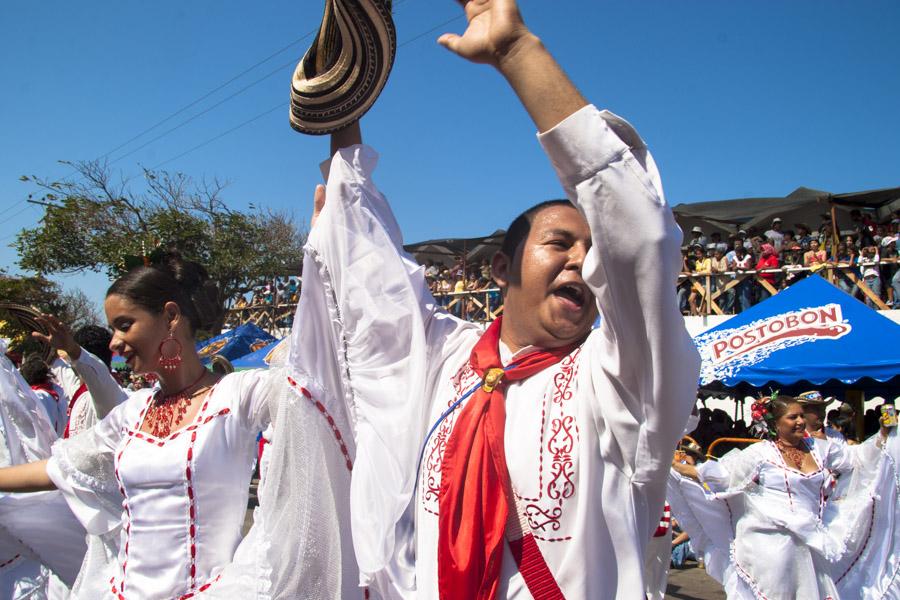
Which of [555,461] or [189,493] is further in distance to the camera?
[189,493]

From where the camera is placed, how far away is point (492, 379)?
1677 millimetres

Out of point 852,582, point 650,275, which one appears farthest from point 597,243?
point 852,582

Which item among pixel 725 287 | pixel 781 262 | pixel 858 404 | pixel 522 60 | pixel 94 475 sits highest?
pixel 781 262

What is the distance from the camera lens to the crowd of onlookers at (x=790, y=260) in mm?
10688

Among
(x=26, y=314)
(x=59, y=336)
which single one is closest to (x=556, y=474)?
(x=59, y=336)

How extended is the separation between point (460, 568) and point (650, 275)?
738mm

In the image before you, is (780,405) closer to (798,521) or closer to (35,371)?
(798,521)

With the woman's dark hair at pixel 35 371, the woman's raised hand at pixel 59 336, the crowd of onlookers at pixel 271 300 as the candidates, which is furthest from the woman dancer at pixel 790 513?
the crowd of onlookers at pixel 271 300

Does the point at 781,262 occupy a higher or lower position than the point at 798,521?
higher

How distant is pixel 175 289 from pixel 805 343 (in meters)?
6.99

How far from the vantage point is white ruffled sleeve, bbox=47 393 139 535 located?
9.16 feet

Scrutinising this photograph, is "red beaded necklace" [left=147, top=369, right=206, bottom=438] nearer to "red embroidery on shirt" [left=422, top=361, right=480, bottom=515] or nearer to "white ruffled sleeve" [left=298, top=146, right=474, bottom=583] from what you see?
"white ruffled sleeve" [left=298, top=146, right=474, bottom=583]

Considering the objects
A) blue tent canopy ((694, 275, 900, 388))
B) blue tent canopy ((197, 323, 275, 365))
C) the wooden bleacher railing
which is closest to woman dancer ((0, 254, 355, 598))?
blue tent canopy ((694, 275, 900, 388))

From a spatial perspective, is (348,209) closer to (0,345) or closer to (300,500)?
(300,500)
